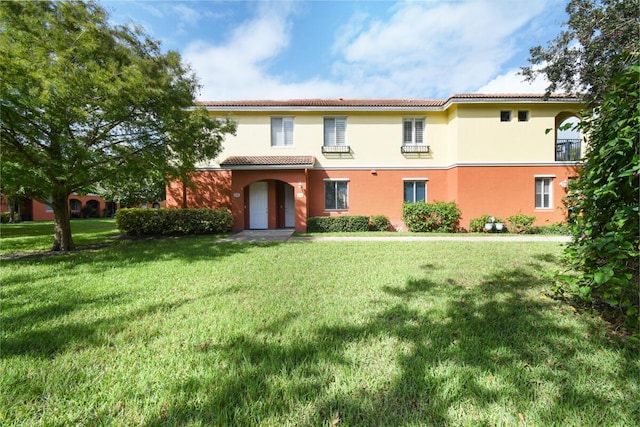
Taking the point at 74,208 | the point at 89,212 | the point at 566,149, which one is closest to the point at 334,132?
the point at 566,149

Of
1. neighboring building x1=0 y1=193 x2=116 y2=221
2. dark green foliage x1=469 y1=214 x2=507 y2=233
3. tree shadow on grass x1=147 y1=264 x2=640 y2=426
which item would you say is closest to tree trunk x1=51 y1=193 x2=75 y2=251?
tree shadow on grass x1=147 y1=264 x2=640 y2=426

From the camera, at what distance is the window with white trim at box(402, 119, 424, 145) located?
14.9 m

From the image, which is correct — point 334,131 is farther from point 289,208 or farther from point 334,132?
point 289,208

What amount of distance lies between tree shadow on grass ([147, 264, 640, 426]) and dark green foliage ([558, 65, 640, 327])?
2.49ft

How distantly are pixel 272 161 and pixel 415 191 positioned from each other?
8216 mm

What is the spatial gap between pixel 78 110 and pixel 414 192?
14.3m

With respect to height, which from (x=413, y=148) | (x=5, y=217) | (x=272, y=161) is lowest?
(x=5, y=217)

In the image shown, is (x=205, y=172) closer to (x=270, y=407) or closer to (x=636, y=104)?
(x=270, y=407)

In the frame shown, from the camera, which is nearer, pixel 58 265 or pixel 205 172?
pixel 58 265

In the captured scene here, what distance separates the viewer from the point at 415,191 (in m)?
14.9

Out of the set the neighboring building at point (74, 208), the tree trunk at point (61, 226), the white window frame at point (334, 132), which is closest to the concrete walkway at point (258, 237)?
the tree trunk at point (61, 226)

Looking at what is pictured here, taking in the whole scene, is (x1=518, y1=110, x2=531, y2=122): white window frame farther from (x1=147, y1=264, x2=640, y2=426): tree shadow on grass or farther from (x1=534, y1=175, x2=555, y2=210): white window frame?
(x1=147, y1=264, x2=640, y2=426): tree shadow on grass

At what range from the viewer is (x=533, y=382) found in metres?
2.37

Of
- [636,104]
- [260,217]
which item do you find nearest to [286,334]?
[636,104]
